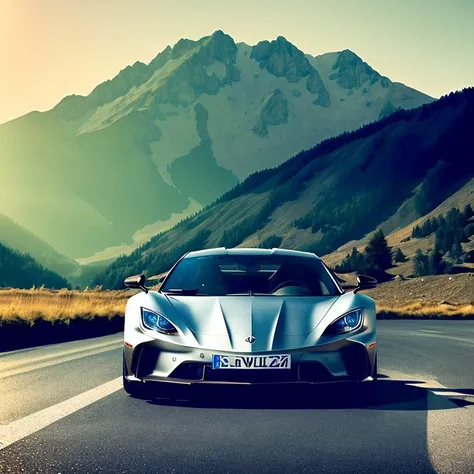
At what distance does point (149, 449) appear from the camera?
5430 mm

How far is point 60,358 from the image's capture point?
12.0 meters

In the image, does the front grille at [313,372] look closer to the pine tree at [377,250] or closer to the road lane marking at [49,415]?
the road lane marking at [49,415]

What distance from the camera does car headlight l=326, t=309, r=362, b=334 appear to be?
714cm

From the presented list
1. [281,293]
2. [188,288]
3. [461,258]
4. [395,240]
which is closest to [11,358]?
[188,288]

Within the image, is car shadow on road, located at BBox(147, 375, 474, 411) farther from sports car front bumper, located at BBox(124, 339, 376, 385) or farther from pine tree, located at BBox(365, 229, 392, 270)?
pine tree, located at BBox(365, 229, 392, 270)

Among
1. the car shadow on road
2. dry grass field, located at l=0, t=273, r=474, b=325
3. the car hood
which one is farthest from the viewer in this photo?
dry grass field, located at l=0, t=273, r=474, b=325

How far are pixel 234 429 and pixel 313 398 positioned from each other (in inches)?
66.3

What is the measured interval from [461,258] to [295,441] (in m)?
113

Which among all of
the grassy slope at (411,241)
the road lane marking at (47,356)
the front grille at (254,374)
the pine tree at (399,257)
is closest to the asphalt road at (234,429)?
the front grille at (254,374)

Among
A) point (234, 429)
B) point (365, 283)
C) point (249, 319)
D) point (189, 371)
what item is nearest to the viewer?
point (234, 429)

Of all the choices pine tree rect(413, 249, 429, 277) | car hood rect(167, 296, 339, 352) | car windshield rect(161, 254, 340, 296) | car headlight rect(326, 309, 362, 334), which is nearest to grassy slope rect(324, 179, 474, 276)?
pine tree rect(413, 249, 429, 277)

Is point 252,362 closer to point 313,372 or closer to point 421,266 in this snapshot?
point 313,372

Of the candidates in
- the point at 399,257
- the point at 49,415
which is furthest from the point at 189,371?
the point at 399,257

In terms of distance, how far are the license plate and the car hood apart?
7cm
